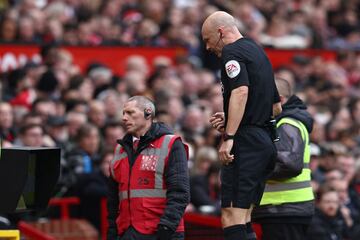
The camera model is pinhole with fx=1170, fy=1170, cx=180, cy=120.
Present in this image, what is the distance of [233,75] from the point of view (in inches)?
343

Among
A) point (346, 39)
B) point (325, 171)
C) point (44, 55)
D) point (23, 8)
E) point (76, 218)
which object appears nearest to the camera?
point (76, 218)

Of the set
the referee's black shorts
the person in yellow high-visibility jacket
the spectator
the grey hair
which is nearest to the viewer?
the referee's black shorts

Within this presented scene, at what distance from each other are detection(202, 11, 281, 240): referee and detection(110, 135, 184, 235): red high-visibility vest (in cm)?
45

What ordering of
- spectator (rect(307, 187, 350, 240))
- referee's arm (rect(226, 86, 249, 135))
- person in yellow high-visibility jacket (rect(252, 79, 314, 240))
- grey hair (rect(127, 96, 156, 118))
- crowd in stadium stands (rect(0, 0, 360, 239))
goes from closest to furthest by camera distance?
1. referee's arm (rect(226, 86, 249, 135))
2. grey hair (rect(127, 96, 156, 118))
3. person in yellow high-visibility jacket (rect(252, 79, 314, 240))
4. spectator (rect(307, 187, 350, 240))
5. crowd in stadium stands (rect(0, 0, 360, 239))

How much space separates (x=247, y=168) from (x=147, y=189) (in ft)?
2.56

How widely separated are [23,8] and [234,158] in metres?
9.98

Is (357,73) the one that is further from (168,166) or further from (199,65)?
(168,166)

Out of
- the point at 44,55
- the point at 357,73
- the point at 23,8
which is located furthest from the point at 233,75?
the point at 357,73

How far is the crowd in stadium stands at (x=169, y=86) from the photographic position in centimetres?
1344

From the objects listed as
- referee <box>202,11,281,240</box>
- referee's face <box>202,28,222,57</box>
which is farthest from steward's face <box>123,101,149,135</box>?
referee's face <box>202,28,222,57</box>

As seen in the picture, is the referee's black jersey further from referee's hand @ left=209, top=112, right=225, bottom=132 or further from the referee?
referee's hand @ left=209, top=112, right=225, bottom=132

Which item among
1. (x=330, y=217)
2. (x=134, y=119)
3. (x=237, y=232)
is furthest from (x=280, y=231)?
(x=330, y=217)

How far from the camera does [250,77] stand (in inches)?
347

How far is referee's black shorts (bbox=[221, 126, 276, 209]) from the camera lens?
8750 millimetres
